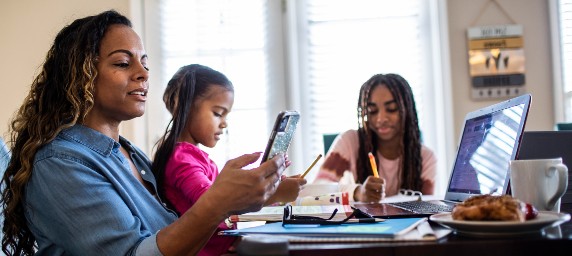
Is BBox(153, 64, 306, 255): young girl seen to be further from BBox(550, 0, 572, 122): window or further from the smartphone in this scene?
BBox(550, 0, 572, 122): window

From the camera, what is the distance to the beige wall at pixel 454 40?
3.08 m

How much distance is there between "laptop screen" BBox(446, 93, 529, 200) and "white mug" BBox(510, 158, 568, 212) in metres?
0.13

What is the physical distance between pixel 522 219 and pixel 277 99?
8.59 feet

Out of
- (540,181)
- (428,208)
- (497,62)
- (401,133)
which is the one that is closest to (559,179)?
(540,181)

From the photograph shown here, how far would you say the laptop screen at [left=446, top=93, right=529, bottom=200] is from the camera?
3.79 feet

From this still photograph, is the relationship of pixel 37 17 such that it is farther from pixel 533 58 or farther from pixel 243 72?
pixel 533 58

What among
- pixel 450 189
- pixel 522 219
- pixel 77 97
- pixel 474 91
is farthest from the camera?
pixel 474 91

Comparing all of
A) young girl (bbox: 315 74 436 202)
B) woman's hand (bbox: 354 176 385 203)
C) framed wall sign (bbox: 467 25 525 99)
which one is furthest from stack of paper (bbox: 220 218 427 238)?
framed wall sign (bbox: 467 25 525 99)

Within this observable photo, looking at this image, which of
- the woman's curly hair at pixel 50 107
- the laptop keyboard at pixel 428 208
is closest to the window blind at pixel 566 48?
the laptop keyboard at pixel 428 208

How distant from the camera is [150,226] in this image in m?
1.15

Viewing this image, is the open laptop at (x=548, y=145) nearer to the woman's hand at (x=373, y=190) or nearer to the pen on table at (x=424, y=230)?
the woman's hand at (x=373, y=190)

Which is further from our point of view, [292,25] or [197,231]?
[292,25]

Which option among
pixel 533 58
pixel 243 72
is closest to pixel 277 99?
pixel 243 72

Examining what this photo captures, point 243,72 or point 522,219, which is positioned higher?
point 243,72
